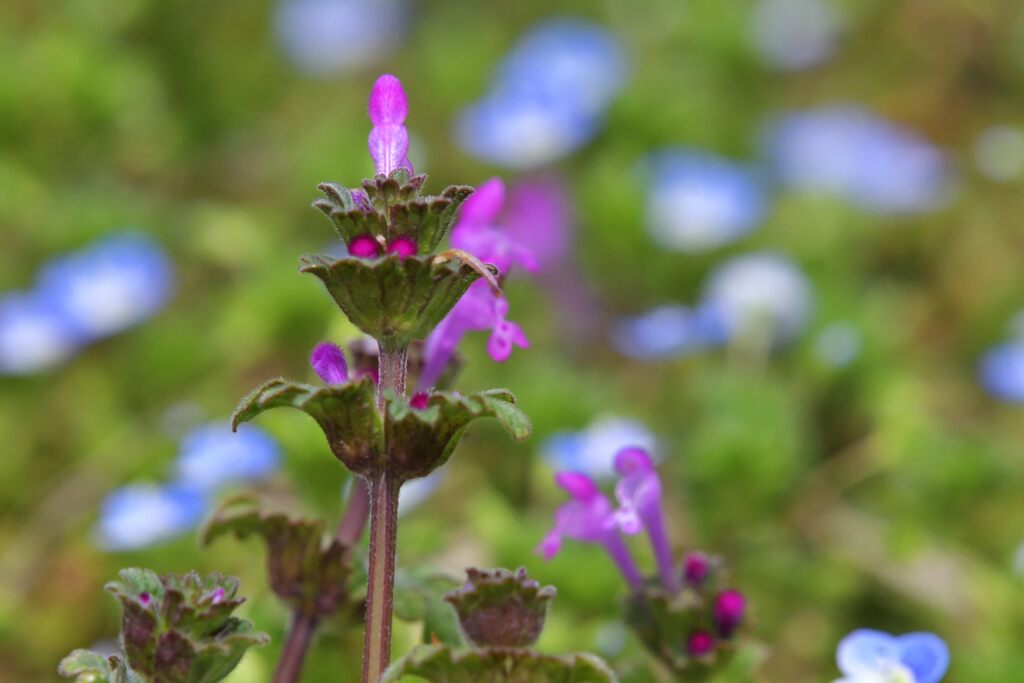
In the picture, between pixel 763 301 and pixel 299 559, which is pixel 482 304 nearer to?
pixel 299 559

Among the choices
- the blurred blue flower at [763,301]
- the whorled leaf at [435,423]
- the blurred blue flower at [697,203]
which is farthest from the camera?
the blurred blue flower at [697,203]

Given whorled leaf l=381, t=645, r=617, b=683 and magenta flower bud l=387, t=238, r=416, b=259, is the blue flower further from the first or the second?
magenta flower bud l=387, t=238, r=416, b=259

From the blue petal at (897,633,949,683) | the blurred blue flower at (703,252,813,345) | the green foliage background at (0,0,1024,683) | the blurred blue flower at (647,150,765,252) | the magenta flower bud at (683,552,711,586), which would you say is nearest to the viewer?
the blue petal at (897,633,949,683)

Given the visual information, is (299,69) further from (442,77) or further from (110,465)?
(110,465)

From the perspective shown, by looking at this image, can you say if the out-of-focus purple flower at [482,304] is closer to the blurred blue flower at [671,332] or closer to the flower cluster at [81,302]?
the blurred blue flower at [671,332]

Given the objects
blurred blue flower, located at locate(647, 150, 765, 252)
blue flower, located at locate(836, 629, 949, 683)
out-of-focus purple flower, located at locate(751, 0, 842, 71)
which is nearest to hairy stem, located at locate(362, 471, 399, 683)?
blue flower, located at locate(836, 629, 949, 683)

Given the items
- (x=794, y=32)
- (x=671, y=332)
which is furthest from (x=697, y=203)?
(x=794, y=32)

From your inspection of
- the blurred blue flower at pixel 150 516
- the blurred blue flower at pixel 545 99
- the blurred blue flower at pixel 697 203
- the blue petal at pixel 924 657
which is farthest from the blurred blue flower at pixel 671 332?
the blue petal at pixel 924 657
